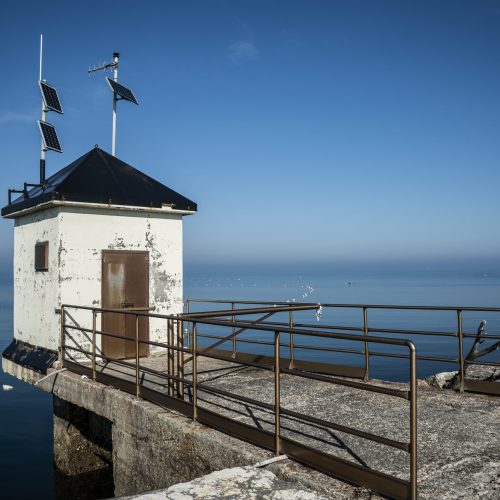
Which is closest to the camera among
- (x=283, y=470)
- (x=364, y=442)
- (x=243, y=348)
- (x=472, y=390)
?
(x=283, y=470)

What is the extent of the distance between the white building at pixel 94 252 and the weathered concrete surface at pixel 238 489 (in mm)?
5433

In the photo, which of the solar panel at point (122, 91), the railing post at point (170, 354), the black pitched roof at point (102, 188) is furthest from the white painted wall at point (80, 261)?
the railing post at point (170, 354)

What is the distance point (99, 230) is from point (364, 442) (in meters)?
6.24

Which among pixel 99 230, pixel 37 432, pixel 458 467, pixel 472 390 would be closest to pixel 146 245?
pixel 99 230

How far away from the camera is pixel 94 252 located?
30.2ft

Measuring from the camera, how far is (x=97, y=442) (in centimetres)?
946

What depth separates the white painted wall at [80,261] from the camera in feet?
29.3

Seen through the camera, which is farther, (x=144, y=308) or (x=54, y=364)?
(x=144, y=308)

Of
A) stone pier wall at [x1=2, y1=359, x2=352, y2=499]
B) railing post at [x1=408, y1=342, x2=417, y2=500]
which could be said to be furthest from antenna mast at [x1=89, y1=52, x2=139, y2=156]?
railing post at [x1=408, y1=342, x2=417, y2=500]

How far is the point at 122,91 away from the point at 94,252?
4.19 metres

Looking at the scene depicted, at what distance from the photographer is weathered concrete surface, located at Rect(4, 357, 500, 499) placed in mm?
3986

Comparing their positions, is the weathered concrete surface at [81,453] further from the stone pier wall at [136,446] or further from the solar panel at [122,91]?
the solar panel at [122,91]

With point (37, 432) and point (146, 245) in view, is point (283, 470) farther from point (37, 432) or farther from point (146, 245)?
point (37, 432)

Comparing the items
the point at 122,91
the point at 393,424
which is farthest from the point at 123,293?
the point at 393,424
